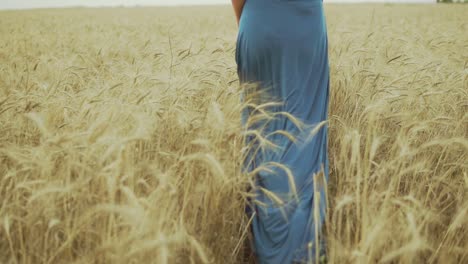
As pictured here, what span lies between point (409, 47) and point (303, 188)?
3705 mm

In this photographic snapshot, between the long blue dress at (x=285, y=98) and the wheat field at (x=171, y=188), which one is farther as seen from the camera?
the long blue dress at (x=285, y=98)

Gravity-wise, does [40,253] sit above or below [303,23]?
below

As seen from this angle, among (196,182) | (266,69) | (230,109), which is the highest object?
(266,69)

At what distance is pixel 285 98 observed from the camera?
1685 millimetres

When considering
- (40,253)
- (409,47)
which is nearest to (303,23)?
(40,253)

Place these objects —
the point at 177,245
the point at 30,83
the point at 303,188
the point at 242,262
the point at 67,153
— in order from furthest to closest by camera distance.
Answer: the point at 30,83 → the point at 303,188 → the point at 242,262 → the point at 67,153 → the point at 177,245

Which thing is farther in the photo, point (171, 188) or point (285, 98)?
point (285, 98)

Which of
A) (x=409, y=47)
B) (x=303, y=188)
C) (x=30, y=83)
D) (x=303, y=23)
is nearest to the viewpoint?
(x=303, y=188)

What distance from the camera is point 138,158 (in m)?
1.43

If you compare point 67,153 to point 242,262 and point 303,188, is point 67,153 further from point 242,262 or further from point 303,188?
point 303,188

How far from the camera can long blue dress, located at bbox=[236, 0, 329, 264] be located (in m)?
1.49

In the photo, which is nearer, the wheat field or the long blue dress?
the wheat field

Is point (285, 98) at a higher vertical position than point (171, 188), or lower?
higher

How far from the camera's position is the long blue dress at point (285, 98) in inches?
58.8
